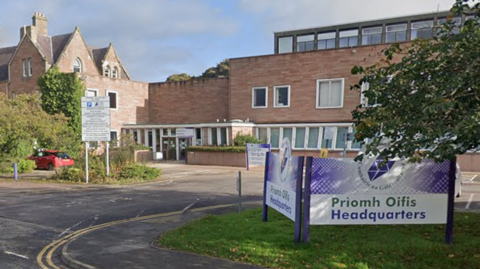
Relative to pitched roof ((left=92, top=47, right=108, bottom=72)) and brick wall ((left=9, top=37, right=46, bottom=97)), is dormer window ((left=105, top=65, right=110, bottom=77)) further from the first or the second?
brick wall ((left=9, top=37, right=46, bottom=97))

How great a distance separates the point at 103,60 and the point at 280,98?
77.4 ft

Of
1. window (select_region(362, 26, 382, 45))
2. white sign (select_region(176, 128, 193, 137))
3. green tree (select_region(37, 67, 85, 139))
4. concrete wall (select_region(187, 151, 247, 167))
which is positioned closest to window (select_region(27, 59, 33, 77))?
green tree (select_region(37, 67, 85, 139))

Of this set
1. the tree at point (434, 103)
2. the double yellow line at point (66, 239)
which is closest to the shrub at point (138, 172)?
the double yellow line at point (66, 239)

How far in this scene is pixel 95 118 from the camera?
19.0 m

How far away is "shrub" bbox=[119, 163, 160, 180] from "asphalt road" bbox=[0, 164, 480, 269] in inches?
29.2

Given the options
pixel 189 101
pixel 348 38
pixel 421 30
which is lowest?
pixel 189 101

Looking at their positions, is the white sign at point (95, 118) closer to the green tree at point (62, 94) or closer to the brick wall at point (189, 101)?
the green tree at point (62, 94)

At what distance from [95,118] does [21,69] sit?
24.9m

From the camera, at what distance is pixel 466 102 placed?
5.28 m

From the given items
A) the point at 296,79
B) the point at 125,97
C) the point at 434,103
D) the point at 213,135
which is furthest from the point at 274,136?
the point at 434,103

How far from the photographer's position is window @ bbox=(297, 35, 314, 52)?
39.8 meters

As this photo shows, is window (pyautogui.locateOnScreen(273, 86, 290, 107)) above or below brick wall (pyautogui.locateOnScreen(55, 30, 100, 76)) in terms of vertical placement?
below

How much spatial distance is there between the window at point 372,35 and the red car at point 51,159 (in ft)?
95.9

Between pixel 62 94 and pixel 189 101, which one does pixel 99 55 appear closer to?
pixel 62 94
